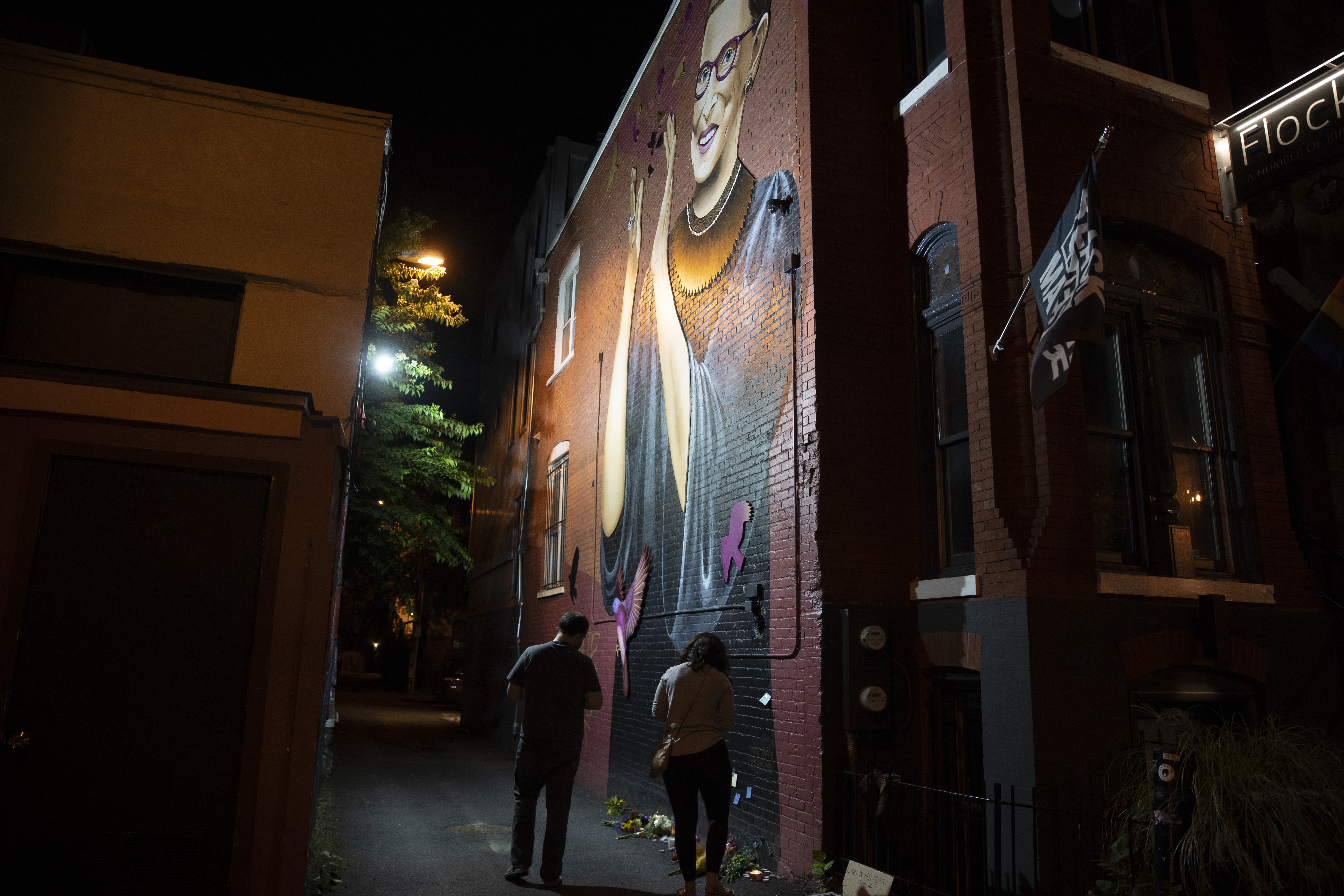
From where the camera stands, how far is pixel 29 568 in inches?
198

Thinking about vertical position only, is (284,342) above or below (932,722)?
above

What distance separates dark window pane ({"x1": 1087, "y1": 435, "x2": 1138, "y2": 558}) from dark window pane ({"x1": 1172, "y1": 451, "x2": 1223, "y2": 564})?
44cm

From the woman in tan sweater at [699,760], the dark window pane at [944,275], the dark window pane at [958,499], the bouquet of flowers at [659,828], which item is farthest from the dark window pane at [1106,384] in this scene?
the bouquet of flowers at [659,828]

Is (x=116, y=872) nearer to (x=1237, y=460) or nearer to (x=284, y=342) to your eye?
(x=284, y=342)

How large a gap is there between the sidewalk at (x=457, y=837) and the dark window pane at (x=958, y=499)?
Result: 2.69 m

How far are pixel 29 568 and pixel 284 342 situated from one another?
2.26m

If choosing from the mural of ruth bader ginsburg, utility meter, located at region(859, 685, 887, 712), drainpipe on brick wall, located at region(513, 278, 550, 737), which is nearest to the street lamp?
drainpipe on brick wall, located at region(513, 278, 550, 737)

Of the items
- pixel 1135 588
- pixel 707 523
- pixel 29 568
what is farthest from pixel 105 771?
pixel 1135 588

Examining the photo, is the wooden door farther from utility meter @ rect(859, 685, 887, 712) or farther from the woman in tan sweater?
utility meter @ rect(859, 685, 887, 712)

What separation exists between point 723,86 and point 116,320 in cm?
638

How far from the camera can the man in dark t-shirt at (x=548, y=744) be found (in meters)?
6.45

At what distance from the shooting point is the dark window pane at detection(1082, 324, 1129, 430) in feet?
21.9

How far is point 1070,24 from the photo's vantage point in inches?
298

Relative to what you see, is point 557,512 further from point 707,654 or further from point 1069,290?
point 1069,290
